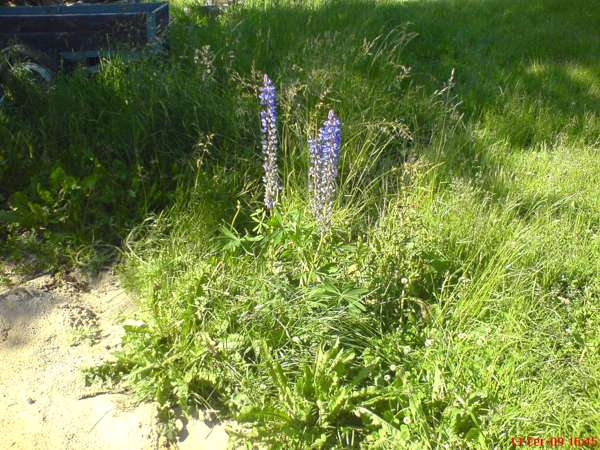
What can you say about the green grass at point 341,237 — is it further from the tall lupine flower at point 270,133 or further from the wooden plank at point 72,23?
the wooden plank at point 72,23

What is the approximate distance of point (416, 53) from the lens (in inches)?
231

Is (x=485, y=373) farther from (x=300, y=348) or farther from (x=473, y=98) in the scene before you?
(x=473, y=98)

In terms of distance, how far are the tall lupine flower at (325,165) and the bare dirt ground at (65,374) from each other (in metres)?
1.15

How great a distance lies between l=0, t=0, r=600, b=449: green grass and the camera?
2508 millimetres

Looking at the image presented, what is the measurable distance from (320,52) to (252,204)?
1.81 meters

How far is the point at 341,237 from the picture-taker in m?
3.30

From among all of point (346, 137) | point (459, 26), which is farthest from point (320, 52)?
point (459, 26)

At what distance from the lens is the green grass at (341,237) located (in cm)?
251

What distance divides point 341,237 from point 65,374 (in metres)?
1.60
